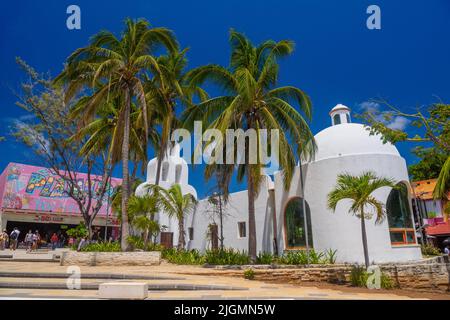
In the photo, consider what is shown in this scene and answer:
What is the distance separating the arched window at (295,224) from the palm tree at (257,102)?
3.02 meters

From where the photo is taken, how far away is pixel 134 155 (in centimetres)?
1942

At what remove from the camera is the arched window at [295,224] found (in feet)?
50.9

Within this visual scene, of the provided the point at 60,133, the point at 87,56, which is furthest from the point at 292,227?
the point at 60,133

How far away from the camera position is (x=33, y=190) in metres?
28.7

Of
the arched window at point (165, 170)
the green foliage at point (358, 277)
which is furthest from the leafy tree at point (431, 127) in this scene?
the arched window at point (165, 170)

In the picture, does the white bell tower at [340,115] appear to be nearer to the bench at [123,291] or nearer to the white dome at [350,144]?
the white dome at [350,144]

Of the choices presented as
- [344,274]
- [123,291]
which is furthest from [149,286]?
[344,274]

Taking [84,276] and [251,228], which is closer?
[84,276]

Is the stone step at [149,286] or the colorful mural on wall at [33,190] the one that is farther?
the colorful mural on wall at [33,190]

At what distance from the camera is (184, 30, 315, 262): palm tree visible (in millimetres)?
13164

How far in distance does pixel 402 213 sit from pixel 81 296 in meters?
13.4

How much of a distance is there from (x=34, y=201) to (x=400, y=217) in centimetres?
2819

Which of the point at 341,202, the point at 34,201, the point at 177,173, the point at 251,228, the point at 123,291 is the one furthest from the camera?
the point at 34,201

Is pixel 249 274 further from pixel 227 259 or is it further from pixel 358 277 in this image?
pixel 358 277
